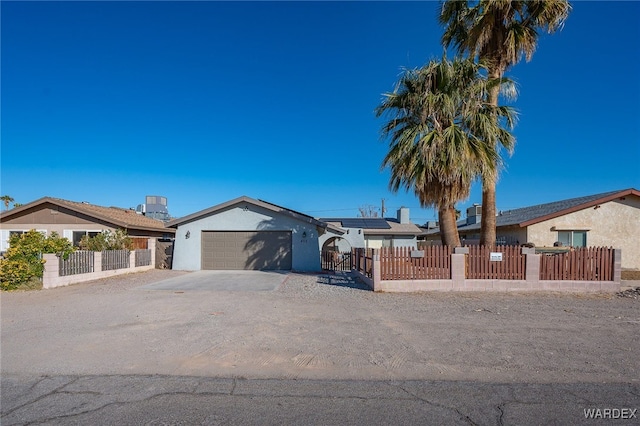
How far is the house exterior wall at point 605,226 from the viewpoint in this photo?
18969mm

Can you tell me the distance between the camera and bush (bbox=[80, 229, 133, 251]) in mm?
16438

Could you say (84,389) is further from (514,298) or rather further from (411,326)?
(514,298)

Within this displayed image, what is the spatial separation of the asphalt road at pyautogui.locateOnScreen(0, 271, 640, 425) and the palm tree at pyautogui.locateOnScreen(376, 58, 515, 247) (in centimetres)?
472

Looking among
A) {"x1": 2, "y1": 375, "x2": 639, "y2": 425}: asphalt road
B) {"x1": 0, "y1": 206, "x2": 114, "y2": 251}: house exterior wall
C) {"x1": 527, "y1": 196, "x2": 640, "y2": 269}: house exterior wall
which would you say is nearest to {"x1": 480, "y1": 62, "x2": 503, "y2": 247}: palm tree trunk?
{"x1": 527, "y1": 196, "x2": 640, "y2": 269}: house exterior wall

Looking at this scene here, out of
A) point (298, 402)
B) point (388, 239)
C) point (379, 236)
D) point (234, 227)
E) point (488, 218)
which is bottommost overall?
point (298, 402)

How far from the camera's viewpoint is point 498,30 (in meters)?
15.0

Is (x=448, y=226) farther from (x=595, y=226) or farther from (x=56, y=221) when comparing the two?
(x=56, y=221)

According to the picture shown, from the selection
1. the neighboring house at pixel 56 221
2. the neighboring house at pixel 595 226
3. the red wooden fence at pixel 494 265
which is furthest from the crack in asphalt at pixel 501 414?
the neighboring house at pixel 56 221

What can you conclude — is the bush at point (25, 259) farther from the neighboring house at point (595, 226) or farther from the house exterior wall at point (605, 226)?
the house exterior wall at point (605, 226)

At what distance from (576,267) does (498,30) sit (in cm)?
962

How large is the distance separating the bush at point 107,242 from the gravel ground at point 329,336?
18.2 ft

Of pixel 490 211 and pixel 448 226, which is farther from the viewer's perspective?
pixel 490 211

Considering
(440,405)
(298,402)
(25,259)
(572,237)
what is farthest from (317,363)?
(572,237)

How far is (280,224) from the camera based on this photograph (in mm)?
19594
